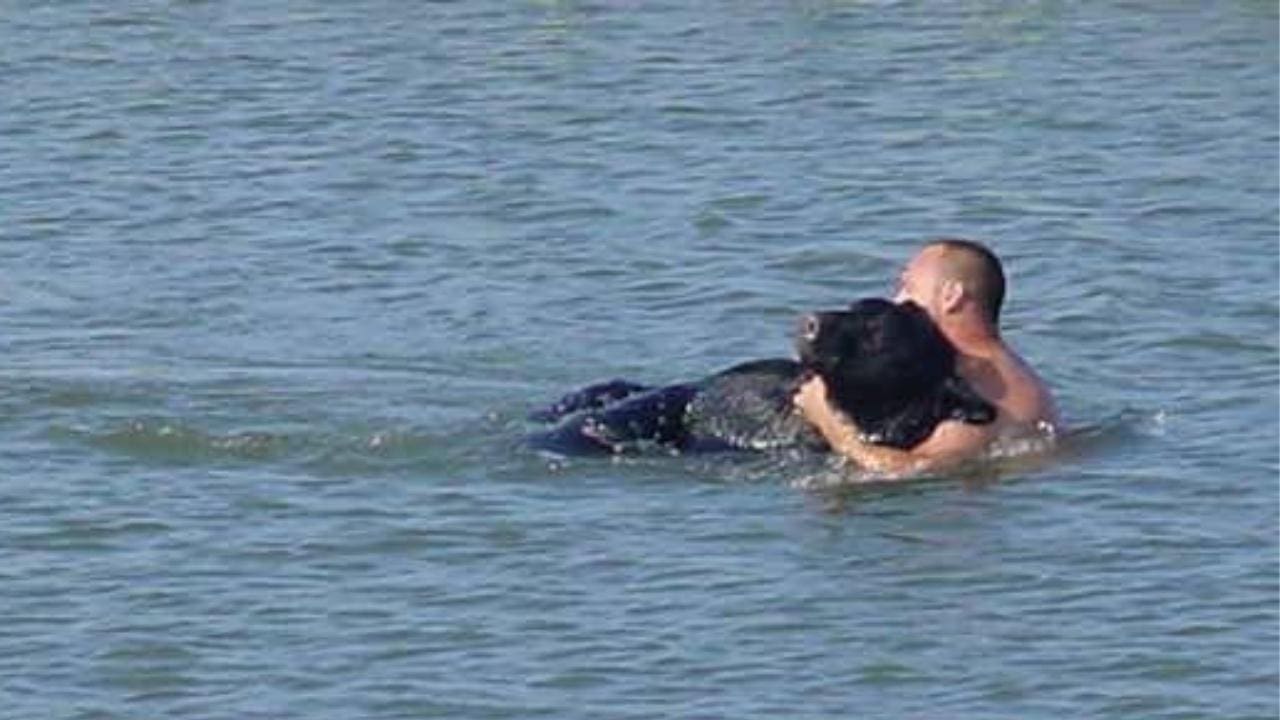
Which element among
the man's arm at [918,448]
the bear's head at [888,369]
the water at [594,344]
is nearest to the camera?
the water at [594,344]

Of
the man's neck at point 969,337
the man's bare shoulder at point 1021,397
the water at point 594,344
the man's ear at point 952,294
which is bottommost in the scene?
the water at point 594,344

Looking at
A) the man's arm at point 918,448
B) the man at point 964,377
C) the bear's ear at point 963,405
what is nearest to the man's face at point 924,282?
the man at point 964,377

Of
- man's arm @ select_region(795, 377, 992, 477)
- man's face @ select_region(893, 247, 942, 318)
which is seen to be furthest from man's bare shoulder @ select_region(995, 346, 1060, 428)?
man's face @ select_region(893, 247, 942, 318)

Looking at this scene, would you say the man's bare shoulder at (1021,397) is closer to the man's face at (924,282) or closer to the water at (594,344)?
the water at (594,344)

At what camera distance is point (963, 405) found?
13828 millimetres

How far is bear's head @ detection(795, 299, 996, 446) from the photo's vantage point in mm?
13664

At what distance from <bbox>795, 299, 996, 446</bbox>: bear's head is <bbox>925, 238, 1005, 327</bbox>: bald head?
144mm

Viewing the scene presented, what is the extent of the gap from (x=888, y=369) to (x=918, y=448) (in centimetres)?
29

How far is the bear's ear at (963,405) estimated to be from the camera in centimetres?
1382

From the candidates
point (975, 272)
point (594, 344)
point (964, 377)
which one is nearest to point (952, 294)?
point (975, 272)

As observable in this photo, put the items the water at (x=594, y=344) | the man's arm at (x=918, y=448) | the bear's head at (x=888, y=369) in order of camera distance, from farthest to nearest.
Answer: the man's arm at (x=918, y=448)
the bear's head at (x=888, y=369)
the water at (x=594, y=344)

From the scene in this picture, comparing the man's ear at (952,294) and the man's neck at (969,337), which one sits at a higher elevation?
the man's ear at (952,294)

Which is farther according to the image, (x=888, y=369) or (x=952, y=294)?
(x=952, y=294)

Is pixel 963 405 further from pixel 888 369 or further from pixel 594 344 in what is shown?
pixel 594 344
